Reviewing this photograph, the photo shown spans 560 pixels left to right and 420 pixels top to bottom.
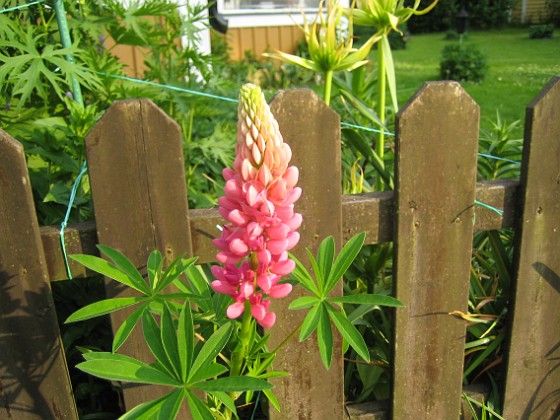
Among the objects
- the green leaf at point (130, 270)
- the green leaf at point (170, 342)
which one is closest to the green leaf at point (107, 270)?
the green leaf at point (130, 270)

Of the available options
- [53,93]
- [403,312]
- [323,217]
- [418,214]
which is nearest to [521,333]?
[403,312]

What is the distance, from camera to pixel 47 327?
155 cm

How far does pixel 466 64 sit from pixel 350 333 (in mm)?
9720

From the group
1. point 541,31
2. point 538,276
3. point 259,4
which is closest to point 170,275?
point 538,276

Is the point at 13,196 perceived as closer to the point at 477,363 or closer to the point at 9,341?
the point at 9,341

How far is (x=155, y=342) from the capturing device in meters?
1.11

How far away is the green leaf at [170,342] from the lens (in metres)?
1.07

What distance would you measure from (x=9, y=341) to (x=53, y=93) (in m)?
0.90

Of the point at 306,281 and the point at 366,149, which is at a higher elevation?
the point at 366,149

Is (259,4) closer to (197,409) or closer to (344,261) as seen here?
(344,261)

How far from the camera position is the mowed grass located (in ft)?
19.7

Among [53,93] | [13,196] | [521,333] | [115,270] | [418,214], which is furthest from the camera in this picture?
[53,93]

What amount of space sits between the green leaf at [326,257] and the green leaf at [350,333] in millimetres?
107

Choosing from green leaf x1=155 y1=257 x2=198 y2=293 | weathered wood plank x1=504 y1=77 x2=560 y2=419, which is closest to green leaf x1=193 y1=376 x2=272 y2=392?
green leaf x1=155 y1=257 x2=198 y2=293
